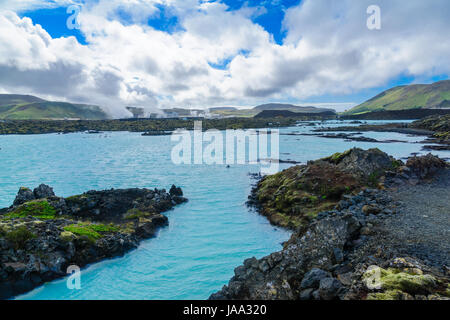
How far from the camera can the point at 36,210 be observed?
17719mm

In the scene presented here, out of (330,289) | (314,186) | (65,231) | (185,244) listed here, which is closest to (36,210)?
(65,231)

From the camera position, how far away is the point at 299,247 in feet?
33.1

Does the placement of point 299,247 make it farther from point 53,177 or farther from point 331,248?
point 53,177

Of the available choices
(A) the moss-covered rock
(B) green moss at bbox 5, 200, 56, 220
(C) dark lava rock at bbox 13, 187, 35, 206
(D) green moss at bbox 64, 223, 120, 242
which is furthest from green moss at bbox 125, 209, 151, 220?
(A) the moss-covered rock

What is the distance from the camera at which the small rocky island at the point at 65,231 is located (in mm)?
11641

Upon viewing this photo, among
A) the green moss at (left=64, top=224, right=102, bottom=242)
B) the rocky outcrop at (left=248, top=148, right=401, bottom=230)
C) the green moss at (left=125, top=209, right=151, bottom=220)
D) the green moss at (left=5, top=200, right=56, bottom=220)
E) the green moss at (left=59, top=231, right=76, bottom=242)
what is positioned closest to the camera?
the green moss at (left=59, top=231, right=76, bottom=242)

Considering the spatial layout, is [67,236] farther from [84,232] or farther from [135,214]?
[135,214]

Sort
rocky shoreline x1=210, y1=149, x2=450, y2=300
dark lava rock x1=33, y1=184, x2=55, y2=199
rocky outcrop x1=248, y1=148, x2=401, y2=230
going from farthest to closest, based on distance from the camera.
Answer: dark lava rock x1=33, y1=184, x2=55, y2=199, rocky outcrop x1=248, y1=148, x2=401, y2=230, rocky shoreline x1=210, y1=149, x2=450, y2=300

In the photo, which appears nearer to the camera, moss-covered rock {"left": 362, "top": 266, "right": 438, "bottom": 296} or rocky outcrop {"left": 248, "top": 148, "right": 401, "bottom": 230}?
moss-covered rock {"left": 362, "top": 266, "right": 438, "bottom": 296}

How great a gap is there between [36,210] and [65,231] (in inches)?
220

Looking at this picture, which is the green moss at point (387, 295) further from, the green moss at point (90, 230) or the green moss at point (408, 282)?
the green moss at point (90, 230)

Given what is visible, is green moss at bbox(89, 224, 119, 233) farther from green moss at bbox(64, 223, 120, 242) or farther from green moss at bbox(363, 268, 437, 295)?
green moss at bbox(363, 268, 437, 295)

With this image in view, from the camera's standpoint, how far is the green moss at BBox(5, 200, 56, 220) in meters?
17.2
